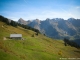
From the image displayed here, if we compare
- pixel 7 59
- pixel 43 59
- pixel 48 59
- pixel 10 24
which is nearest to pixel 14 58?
pixel 7 59

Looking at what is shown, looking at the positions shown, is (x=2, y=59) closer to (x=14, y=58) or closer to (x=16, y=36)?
(x=14, y=58)

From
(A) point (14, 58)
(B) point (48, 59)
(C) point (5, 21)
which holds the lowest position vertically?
(B) point (48, 59)

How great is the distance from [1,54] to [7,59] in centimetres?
326

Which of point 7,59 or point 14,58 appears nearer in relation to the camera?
point 7,59

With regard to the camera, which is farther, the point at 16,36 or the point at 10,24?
the point at 10,24

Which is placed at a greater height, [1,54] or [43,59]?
[1,54]

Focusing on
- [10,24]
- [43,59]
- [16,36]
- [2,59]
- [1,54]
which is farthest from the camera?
[10,24]

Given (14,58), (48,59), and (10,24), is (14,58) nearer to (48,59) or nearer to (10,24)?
(48,59)

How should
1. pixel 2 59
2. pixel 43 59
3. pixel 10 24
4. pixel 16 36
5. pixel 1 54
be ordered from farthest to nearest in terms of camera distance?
1. pixel 10 24
2. pixel 16 36
3. pixel 43 59
4. pixel 1 54
5. pixel 2 59

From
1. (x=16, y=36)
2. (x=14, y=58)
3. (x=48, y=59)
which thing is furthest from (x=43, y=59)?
(x=16, y=36)

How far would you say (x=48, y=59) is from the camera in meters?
50.9

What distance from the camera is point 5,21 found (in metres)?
200

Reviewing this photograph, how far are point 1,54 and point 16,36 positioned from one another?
2733 inches

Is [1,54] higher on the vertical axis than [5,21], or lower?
lower
